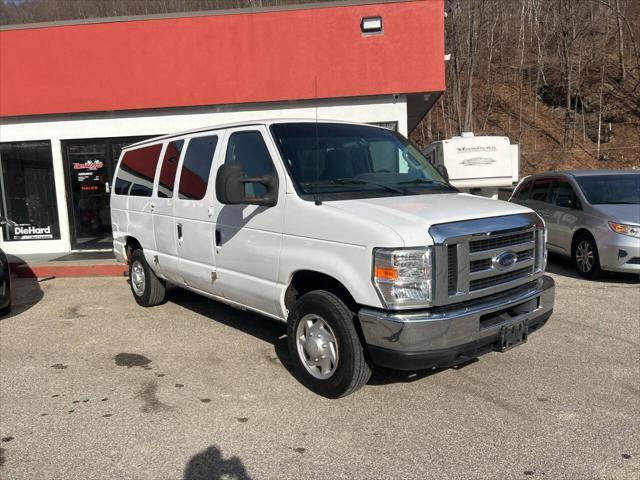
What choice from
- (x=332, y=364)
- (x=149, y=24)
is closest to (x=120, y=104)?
(x=149, y=24)

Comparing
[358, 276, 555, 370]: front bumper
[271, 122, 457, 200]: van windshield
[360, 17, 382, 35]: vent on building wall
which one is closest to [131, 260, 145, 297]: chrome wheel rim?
[271, 122, 457, 200]: van windshield

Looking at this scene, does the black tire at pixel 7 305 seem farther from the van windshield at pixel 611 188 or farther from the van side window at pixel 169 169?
the van windshield at pixel 611 188

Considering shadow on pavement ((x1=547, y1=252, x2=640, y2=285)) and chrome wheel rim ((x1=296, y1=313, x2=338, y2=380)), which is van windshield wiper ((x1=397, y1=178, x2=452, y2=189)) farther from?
shadow on pavement ((x1=547, y1=252, x2=640, y2=285))

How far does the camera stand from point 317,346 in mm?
3906

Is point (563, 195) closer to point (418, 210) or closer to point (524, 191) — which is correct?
point (524, 191)

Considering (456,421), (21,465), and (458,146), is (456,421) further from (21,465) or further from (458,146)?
(458,146)

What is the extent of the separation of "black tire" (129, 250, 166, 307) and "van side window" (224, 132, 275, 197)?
2496 millimetres

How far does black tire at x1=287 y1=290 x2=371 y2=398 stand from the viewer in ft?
11.9

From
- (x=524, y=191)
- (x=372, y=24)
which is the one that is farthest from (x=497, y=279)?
(x=524, y=191)

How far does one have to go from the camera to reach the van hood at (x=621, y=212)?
7.62m

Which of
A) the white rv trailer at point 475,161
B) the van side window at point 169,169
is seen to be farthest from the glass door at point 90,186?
the white rv trailer at point 475,161

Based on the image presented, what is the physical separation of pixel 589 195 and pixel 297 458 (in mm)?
7415

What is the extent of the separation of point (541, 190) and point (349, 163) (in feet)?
22.6

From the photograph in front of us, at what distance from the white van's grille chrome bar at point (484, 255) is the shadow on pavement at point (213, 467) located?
163 cm
